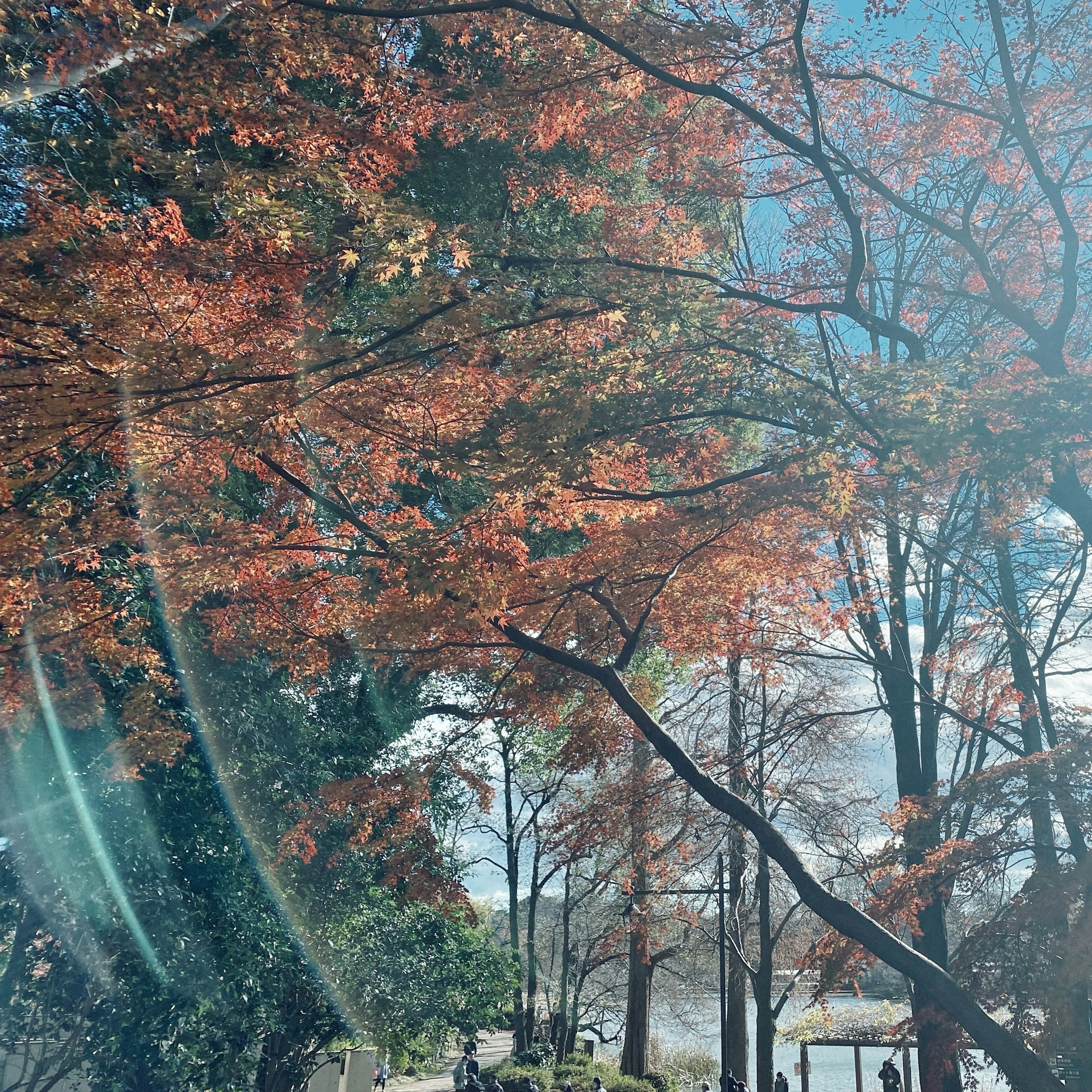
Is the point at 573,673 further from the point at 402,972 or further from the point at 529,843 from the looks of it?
the point at 529,843

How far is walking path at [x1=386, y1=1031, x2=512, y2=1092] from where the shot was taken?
30875 millimetres

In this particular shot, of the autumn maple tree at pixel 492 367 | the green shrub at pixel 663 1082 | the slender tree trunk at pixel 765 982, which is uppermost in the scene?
the autumn maple tree at pixel 492 367

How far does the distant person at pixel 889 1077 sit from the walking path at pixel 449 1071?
8.23 metres

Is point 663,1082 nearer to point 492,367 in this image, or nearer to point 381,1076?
point 381,1076

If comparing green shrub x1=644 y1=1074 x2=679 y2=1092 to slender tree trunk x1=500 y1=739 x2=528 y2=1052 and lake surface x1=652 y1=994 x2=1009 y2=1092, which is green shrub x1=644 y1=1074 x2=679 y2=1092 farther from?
slender tree trunk x1=500 y1=739 x2=528 y2=1052

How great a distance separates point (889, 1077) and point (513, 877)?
1607 centimetres

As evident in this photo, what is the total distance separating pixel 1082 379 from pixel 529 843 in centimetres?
2968

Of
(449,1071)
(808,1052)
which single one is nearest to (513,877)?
(449,1071)

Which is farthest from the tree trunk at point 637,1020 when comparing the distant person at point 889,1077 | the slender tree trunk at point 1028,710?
the slender tree trunk at point 1028,710

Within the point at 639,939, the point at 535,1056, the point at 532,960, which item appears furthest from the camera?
the point at 532,960

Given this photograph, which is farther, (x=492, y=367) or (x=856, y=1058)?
(x=856, y=1058)

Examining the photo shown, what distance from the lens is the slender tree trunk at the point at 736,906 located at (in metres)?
17.0

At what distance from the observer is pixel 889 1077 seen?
18078mm

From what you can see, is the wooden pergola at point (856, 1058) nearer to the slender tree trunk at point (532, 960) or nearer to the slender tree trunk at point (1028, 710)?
the slender tree trunk at point (532, 960)
